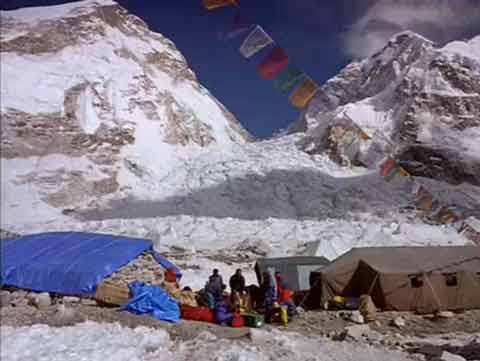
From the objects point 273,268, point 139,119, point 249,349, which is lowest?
point 249,349

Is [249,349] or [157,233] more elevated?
[157,233]

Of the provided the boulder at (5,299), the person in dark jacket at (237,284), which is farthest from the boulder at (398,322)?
the boulder at (5,299)

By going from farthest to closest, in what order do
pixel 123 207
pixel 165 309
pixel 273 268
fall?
pixel 123 207
pixel 273 268
pixel 165 309

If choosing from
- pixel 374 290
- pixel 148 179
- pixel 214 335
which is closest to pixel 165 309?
pixel 214 335

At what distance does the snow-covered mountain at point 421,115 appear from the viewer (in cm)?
4047

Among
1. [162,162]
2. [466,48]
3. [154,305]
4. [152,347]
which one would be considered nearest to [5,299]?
[154,305]

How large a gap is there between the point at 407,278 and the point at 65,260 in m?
7.17

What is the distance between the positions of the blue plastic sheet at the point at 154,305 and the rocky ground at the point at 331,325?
0.21 meters

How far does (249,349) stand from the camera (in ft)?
21.1

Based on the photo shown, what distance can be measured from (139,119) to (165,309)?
121 feet

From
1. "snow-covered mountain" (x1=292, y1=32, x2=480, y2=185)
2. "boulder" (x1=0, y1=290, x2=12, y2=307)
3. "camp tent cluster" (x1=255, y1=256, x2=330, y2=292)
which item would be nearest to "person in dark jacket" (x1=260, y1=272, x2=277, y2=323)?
"camp tent cluster" (x1=255, y1=256, x2=330, y2=292)

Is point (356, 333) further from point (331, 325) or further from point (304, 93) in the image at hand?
point (304, 93)

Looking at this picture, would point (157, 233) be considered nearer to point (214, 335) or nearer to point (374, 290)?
point (374, 290)

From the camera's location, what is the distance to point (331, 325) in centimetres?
895
